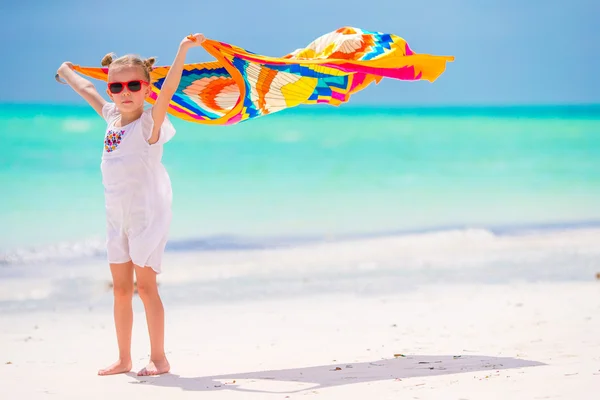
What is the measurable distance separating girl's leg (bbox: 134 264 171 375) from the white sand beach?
0.06 meters

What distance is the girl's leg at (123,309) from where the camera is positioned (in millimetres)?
3469

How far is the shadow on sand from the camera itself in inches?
131

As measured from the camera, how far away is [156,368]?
351cm

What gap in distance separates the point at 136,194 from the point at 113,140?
23 centimetres

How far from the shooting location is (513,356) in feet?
12.3

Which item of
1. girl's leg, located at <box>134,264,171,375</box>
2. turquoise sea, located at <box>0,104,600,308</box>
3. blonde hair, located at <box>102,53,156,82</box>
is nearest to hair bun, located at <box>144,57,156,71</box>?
blonde hair, located at <box>102,53,156,82</box>

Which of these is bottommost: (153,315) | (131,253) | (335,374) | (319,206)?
(335,374)

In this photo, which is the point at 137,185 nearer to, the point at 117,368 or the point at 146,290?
the point at 146,290

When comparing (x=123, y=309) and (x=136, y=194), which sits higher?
(x=136, y=194)

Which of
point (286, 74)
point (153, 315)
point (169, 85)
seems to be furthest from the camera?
point (286, 74)

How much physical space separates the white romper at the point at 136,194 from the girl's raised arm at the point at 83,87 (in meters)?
0.27

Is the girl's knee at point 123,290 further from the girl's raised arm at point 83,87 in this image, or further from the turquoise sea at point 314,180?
the turquoise sea at point 314,180

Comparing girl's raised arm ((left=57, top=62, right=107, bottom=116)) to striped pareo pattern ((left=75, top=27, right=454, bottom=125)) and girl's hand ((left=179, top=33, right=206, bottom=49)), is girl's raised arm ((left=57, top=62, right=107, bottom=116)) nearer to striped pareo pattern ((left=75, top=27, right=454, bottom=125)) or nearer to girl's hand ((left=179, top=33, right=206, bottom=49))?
striped pareo pattern ((left=75, top=27, right=454, bottom=125))

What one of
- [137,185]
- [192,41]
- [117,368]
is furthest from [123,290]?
[192,41]
